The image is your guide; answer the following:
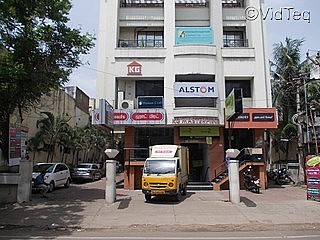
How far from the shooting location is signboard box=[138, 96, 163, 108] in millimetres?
23109

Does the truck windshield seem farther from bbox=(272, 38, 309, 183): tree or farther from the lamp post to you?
bbox=(272, 38, 309, 183): tree

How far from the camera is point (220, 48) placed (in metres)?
23.9

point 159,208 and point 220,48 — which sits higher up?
point 220,48

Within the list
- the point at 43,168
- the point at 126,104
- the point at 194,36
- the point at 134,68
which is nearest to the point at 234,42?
the point at 194,36

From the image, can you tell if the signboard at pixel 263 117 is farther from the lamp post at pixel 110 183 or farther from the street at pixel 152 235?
the street at pixel 152 235

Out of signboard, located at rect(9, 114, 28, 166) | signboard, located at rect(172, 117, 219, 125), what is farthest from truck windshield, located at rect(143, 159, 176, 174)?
signboard, located at rect(9, 114, 28, 166)

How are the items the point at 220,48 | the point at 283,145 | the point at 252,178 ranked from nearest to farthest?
the point at 252,178 < the point at 220,48 < the point at 283,145

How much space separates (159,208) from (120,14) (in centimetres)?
1673

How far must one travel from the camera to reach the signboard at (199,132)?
2305 cm

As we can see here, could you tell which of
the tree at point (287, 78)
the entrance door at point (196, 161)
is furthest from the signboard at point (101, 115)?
the tree at point (287, 78)

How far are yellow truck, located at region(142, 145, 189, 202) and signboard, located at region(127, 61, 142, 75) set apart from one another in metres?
7.38

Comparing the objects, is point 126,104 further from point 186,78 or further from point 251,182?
point 251,182

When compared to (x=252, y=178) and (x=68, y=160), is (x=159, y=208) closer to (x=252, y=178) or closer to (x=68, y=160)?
(x=252, y=178)

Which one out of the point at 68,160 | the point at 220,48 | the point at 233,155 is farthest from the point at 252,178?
the point at 68,160
